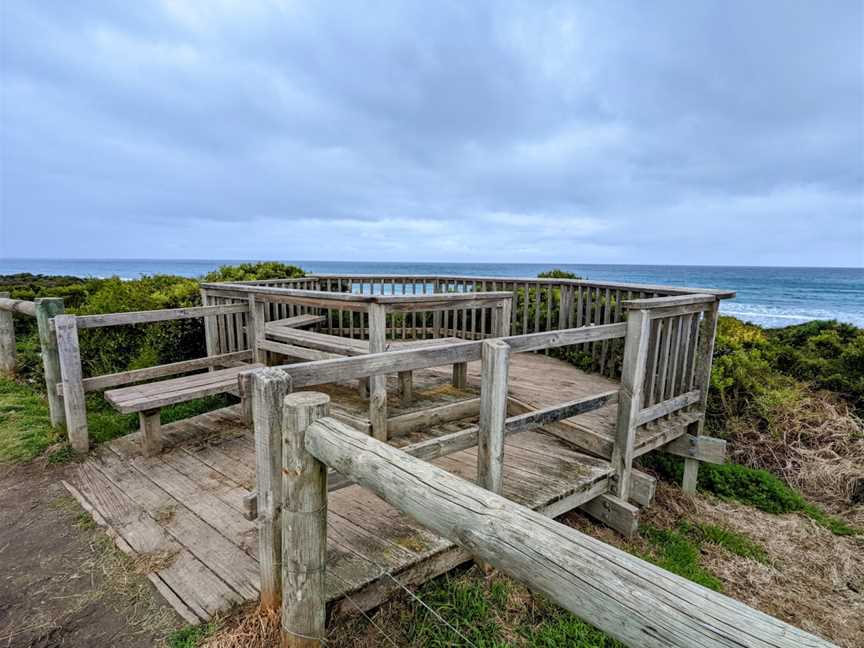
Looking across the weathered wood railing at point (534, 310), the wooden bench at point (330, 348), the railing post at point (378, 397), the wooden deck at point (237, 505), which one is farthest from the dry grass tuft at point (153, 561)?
the weathered wood railing at point (534, 310)

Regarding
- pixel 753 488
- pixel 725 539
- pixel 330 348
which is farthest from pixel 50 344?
pixel 753 488

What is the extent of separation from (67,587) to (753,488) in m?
6.14

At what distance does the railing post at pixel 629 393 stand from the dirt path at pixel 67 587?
3.25 metres

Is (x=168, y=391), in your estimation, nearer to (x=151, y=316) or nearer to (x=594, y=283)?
(x=151, y=316)

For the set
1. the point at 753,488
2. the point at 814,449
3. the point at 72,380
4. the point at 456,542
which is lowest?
the point at 753,488

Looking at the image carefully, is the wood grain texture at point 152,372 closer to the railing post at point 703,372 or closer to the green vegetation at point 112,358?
the green vegetation at point 112,358

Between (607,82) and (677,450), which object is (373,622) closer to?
(677,450)

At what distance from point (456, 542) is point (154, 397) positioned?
3.55 meters

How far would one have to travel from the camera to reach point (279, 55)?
44.0 ft

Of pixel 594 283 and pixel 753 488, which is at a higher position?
pixel 594 283

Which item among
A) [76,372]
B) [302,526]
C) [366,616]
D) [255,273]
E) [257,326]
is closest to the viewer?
[302,526]

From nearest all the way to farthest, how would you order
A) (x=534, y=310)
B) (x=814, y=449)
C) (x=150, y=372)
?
1. (x=150, y=372)
2. (x=814, y=449)
3. (x=534, y=310)

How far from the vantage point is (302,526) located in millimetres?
1714

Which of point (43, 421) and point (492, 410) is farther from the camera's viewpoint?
point (43, 421)
